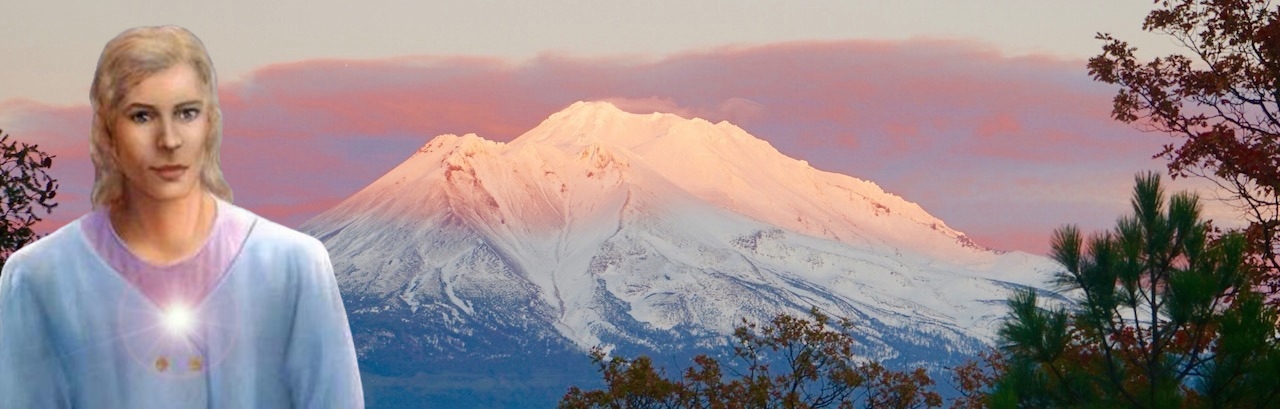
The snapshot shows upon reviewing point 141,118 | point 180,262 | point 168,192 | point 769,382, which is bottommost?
point 769,382

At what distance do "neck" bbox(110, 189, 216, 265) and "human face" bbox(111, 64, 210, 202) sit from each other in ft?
0.14

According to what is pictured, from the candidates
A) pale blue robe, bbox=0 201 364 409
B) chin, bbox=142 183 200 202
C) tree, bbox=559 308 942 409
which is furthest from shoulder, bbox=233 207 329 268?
tree, bbox=559 308 942 409

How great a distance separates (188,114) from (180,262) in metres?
0.24

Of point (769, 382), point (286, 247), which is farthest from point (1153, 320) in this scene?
point (769, 382)

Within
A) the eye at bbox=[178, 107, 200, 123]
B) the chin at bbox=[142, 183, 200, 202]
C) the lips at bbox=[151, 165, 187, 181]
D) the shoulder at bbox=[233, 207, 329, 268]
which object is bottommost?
the shoulder at bbox=[233, 207, 329, 268]

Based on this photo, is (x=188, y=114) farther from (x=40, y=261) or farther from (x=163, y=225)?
(x=40, y=261)

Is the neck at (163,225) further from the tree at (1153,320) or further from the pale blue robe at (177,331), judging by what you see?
the tree at (1153,320)

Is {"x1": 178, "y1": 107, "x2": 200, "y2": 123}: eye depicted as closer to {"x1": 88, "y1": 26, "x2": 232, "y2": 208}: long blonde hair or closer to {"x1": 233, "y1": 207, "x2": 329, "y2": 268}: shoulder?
{"x1": 88, "y1": 26, "x2": 232, "y2": 208}: long blonde hair

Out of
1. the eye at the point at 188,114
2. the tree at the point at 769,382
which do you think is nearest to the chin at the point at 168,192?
the eye at the point at 188,114

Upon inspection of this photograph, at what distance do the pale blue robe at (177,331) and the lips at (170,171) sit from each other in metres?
0.12

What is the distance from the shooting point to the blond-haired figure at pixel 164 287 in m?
2.43

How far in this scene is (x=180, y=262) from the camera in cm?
251

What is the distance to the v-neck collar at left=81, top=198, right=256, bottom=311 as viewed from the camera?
2498mm

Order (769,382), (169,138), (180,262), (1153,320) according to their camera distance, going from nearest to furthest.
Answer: (169,138), (180,262), (1153,320), (769,382)
